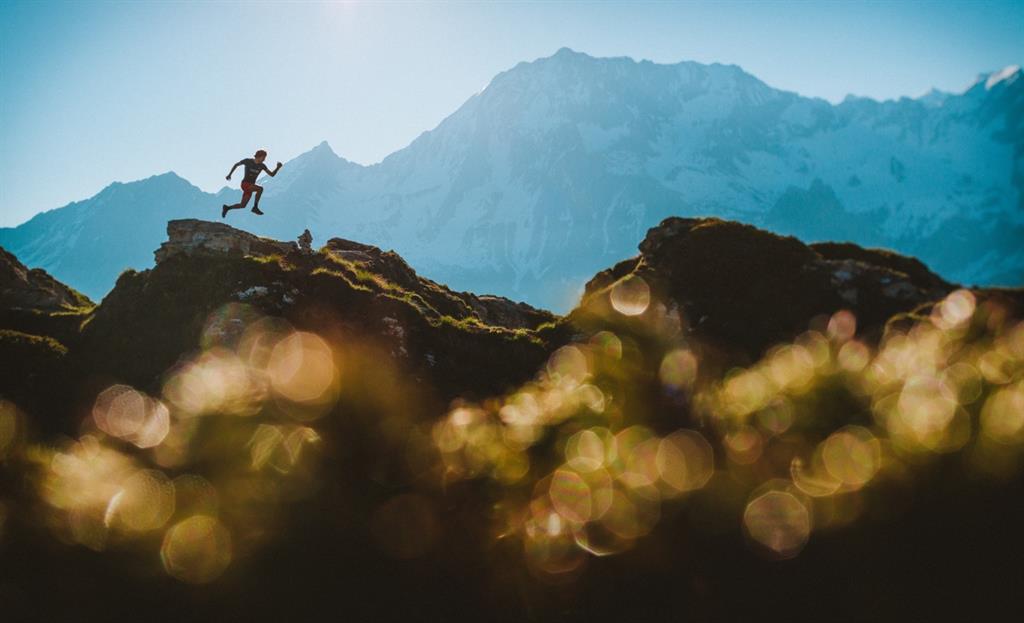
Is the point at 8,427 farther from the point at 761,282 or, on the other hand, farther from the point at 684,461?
the point at 761,282

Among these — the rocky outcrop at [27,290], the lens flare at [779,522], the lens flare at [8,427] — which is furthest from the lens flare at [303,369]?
the rocky outcrop at [27,290]

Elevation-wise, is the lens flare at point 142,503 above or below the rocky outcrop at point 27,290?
below

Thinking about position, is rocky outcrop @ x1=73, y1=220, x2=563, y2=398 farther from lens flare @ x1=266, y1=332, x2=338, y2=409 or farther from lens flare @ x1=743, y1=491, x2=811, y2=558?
lens flare @ x1=743, y1=491, x2=811, y2=558

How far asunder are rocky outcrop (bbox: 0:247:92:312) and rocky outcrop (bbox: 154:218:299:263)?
7.23 m

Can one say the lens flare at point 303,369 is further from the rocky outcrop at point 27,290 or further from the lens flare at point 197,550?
the rocky outcrop at point 27,290

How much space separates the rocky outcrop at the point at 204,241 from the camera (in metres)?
24.2

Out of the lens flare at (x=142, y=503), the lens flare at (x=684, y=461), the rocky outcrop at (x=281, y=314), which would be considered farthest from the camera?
the rocky outcrop at (x=281, y=314)

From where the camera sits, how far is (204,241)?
2441 cm

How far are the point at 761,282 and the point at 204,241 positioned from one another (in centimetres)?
2477

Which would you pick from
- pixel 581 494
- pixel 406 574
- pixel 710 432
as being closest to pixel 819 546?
pixel 710 432

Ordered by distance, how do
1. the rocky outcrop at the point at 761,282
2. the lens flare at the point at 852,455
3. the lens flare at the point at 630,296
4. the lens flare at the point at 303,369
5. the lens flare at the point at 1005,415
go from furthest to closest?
the lens flare at the point at 630,296 < the rocky outcrop at the point at 761,282 < the lens flare at the point at 303,369 < the lens flare at the point at 852,455 < the lens flare at the point at 1005,415

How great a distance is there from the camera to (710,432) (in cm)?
1828

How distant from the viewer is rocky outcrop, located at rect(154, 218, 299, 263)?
2416 centimetres

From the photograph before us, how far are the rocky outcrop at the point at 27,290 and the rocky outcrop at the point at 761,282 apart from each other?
26.5 meters
